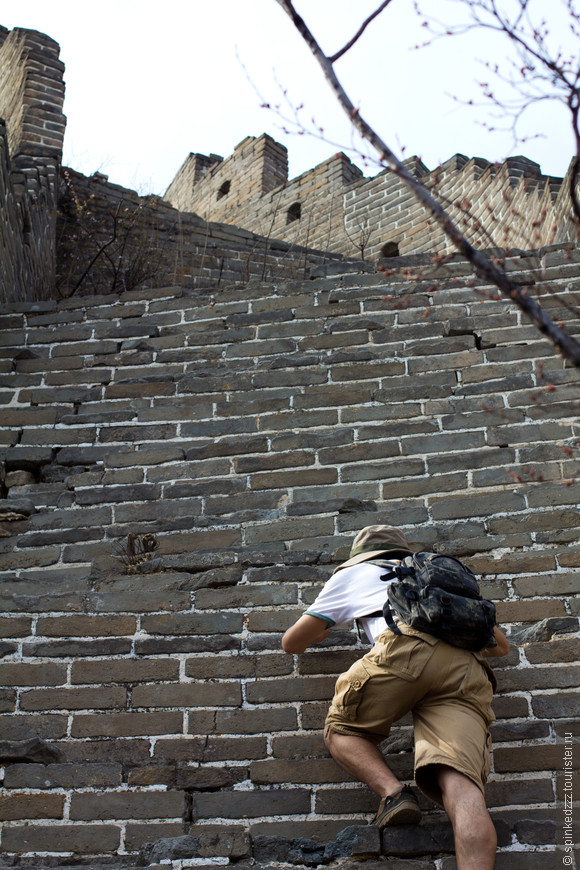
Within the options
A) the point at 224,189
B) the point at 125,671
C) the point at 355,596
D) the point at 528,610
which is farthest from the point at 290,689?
the point at 224,189

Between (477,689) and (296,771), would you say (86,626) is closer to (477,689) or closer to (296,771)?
(296,771)

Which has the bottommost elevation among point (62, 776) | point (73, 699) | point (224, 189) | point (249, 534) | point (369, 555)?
point (62, 776)

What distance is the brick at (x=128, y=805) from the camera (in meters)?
3.34

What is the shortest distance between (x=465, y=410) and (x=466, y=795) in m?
2.22

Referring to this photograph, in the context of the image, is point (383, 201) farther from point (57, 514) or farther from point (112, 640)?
point (112, 640)

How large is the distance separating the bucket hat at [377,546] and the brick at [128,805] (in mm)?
995

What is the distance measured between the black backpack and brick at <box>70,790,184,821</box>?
3.44 feet

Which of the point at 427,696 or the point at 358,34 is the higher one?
the point at 358,34

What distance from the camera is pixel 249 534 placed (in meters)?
4.27

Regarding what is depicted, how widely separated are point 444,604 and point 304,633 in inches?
24.7

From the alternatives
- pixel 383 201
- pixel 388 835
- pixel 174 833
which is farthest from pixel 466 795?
pixel 383 201

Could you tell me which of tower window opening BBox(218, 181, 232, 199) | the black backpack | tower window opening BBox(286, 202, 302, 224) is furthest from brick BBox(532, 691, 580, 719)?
tower window opening BBox(218, 181, 232, 199)

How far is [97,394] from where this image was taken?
16.5 feet

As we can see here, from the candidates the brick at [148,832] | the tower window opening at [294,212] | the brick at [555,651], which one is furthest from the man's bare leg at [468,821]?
the tower window opening at [294,212]
